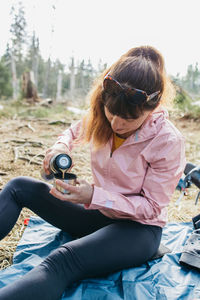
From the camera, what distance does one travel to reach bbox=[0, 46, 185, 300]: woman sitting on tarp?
138 cm

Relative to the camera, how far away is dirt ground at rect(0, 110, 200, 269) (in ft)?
7.83

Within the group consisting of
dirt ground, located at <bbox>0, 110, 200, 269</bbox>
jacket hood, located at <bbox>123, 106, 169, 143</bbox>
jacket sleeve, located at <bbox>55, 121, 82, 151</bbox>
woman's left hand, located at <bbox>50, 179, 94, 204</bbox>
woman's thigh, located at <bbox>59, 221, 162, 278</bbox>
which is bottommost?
dirt ground, located at <bbox>0, 110, 200, 269</bbox>

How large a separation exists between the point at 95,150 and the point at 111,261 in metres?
0.69

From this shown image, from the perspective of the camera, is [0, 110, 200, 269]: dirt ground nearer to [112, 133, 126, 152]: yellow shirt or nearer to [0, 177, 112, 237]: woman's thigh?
[0, 177, 112, 237]: woman's thigh

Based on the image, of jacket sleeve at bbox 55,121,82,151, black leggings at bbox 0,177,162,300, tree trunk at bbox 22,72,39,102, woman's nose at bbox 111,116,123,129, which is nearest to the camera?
black leggings at bbox 0,177,162,300

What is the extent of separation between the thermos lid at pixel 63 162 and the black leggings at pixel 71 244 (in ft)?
1.25

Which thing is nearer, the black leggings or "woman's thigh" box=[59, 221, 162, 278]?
the black leggings

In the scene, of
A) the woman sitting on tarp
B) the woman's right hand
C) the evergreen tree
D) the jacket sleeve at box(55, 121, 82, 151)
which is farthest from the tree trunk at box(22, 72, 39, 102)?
the evergreen tree

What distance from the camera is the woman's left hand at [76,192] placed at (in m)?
1.39

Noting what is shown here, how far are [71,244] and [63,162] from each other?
17.5 inches

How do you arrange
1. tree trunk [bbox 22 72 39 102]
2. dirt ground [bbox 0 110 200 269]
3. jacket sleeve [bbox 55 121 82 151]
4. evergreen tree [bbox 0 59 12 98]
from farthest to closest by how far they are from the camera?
evergreen tree [bbox 0 59 12 98], tree trunk [bbox 22 72 39 102], dirt ground [bbox 0 110 200 269], jacket sleeve [bbox 55 121 82 151]

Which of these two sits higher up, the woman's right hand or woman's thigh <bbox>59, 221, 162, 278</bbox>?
the woman's right hand

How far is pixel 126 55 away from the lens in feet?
5.12

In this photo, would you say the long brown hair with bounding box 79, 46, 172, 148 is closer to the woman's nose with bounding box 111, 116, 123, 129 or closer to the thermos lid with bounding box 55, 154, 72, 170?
the woman's nose with bounding box 111, 116, 123, 129
